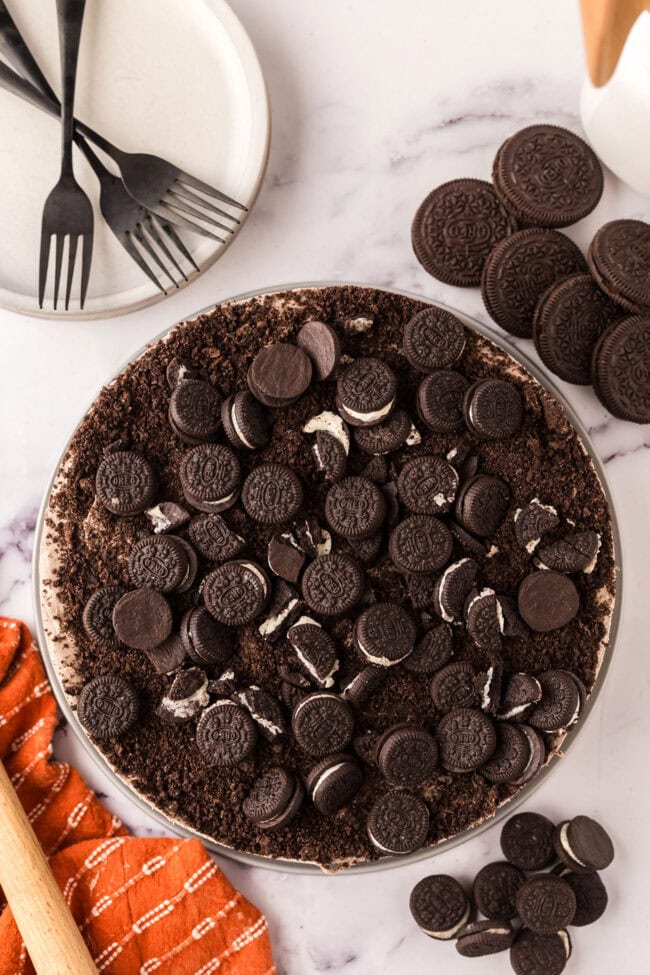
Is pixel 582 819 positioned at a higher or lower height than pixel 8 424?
lower

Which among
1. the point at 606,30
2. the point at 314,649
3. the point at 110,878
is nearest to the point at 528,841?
the point at 314,649

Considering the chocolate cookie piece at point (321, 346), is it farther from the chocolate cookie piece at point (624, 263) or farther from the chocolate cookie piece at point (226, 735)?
the chocolate cookie piece at point (226, 735)

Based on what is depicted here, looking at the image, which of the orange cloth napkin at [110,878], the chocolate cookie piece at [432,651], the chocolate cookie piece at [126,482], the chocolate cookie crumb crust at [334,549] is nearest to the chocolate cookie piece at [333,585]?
the chocolate cookie crumb crust at [334,549]

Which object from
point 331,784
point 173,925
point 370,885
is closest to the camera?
point 331,784

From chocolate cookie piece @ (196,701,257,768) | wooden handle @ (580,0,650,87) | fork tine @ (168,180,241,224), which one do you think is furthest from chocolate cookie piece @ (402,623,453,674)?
wooden handle @ (580,0,650,87)

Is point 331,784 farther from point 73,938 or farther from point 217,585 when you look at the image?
point 73,938

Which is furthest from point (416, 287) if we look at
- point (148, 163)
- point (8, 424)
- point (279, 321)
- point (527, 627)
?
point (8, 424)
